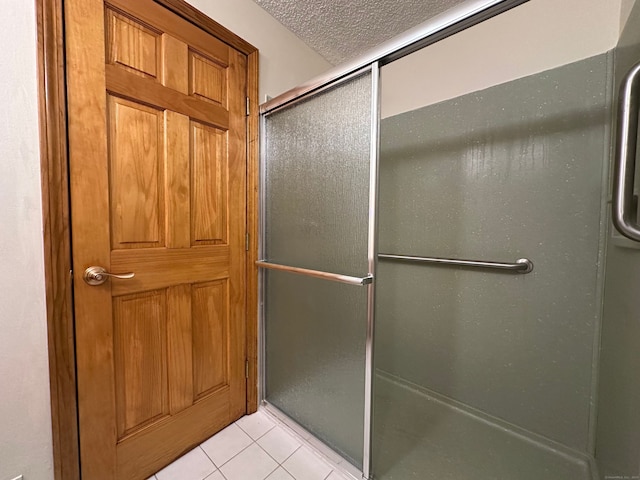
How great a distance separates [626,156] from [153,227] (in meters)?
1.49

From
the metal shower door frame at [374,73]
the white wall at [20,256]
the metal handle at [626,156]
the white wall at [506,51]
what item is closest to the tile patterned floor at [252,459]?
the metal shower door frame at [374,73]

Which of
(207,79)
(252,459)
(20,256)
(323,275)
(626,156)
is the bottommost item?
(252,459)

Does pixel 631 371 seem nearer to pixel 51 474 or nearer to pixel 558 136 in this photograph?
pixel 558 136

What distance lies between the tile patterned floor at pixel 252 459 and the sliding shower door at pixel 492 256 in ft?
1.00

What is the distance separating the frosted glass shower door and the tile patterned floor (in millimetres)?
102

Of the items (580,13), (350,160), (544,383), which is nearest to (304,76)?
(350,160)

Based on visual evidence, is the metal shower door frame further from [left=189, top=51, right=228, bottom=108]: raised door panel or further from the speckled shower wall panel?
the speckled shower wall panel

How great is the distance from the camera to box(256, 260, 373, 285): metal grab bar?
39.0 inches

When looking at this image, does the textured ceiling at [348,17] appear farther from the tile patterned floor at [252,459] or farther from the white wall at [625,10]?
the tile patterned floor at [252,459]

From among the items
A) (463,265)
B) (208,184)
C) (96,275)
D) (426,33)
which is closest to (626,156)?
(426,33)

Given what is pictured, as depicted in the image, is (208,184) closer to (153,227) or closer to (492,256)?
(153,227)

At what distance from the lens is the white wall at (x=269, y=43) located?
1.24 m

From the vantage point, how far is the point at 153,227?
41.8 inches

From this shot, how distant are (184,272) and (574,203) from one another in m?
1.77
